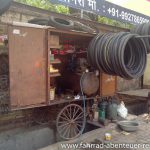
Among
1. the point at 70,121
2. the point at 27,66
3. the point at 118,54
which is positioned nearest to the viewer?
the point at 27,66

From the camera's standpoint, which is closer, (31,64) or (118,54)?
(31,64)

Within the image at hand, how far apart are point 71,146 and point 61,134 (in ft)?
1.05

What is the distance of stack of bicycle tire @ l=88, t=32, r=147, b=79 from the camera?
4488 mm

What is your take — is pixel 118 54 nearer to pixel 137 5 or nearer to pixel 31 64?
pixel 31 64

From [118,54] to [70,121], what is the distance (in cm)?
178

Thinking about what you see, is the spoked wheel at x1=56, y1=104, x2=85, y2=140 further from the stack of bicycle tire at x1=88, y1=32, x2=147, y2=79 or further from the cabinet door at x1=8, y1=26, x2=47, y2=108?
the stack of bicycle tire at x1=88, y1=32, x2=147, y2=79

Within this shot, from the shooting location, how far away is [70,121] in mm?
4953

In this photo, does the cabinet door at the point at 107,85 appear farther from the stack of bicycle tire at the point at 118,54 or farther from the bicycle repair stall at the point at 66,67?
the stack of bicycle tire at the point at 118,54

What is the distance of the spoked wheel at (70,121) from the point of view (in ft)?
15.7

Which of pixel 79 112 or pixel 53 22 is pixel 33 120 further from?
pixel 53 22

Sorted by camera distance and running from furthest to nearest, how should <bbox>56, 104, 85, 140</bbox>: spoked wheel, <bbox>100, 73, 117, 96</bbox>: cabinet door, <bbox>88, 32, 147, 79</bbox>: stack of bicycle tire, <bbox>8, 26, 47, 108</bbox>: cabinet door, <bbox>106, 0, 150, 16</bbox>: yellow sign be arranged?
<bbox>106, 0, 150, 16</bbox>: yellow sign, <bbox>100, 73, 117, 96</bbox>: cabinet door, <bbox>56, 104, 85, 140</bbox>: spoked wheel, <bbox>88, 32, 147, 79</bbox>: stack of bicycle tire, <bbox>8, 26, 47, 108</bbox>: cabinet door

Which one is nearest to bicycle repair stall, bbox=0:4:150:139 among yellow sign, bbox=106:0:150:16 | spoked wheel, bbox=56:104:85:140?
spoked wheel, bbox=56:104:85:140

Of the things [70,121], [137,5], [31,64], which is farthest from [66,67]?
[137,5]

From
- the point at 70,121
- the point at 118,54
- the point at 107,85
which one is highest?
the point at 118,54
